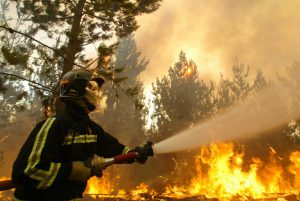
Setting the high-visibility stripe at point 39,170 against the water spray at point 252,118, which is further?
the water spray at point 252,118

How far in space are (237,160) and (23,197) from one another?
20.9 metres

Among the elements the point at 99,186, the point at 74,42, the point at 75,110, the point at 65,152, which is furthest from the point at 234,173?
the point at 65,152

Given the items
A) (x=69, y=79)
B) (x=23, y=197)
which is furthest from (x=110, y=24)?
(x=23, y=197)

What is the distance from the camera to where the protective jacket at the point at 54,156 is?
101 inches

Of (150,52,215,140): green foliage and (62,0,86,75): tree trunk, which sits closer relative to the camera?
(62,0,86,75): tree trunk

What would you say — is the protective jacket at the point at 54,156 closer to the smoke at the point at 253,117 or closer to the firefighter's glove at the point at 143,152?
the firefighter's glove at the point at 143,152

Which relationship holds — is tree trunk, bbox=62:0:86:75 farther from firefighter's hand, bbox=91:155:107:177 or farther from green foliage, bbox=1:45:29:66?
firefighter's hand, bbox=91:155:107:177

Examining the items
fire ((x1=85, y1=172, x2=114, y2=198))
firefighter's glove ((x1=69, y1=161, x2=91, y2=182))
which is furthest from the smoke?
firefighter's glove ((x1=69, y1=161, x2=91, y2=182))

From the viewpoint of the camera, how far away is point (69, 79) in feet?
10.5

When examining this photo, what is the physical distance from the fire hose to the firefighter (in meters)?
0.07

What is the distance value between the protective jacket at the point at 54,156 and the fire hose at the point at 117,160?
0.21 metres

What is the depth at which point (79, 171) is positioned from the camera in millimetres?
2707

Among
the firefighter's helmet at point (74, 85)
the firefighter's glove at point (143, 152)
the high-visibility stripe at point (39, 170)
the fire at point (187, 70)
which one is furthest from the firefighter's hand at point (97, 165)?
the fire at point (187, 70)

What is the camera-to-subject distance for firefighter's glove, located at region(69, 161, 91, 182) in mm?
2686
